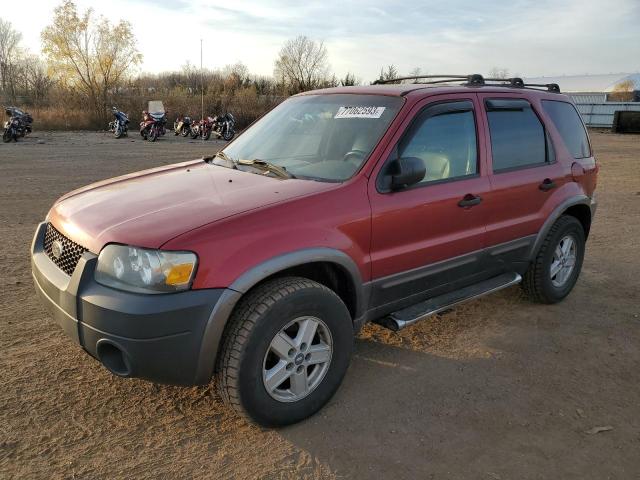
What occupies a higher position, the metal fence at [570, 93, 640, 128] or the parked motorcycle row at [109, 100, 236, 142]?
the metal fence at [570, 93, 640, 128]

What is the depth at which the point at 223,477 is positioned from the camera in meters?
2.53

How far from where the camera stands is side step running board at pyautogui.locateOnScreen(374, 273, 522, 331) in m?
3.43

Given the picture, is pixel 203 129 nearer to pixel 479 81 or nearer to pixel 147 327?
pixel 479 81

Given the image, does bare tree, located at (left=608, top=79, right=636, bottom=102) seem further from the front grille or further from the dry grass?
the front grille

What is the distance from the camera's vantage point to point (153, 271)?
2496mm

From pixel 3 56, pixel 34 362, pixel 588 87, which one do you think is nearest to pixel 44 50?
pixel 3 56

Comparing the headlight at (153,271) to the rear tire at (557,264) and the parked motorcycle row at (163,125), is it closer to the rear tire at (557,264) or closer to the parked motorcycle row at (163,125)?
the rear tire at (557,264)

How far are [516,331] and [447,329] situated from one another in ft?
1.78

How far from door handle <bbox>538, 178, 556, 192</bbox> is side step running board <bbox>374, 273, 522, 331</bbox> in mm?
715

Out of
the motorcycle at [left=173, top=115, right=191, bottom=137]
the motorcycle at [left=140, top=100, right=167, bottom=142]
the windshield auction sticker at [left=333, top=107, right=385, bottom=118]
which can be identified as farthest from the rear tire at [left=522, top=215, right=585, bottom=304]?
the motorcycle at [left=173, top=115, right=191, bottom=137]

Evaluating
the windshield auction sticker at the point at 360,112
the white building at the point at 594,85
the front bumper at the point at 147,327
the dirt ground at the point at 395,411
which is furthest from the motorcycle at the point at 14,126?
the white building at the point at 594,85

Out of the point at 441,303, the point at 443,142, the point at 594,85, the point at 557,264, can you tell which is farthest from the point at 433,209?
the point at 594,85

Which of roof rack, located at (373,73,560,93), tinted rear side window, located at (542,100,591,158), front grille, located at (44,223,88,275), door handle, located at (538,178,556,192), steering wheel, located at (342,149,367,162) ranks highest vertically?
roof rack, located at (373,73,560,93)

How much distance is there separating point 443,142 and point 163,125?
68.1 feet
